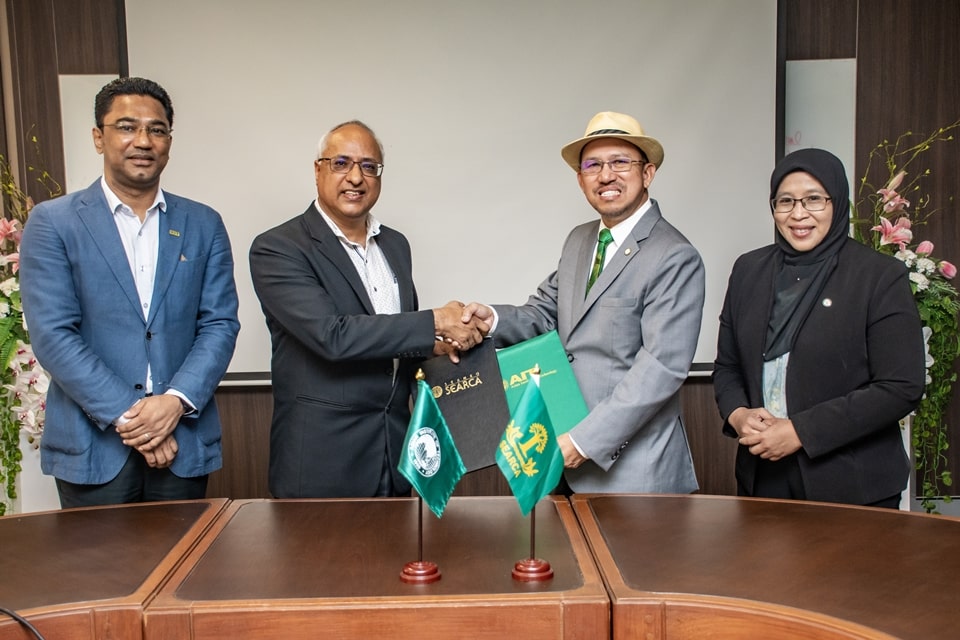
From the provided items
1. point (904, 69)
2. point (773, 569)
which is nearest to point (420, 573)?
point (773, 569)

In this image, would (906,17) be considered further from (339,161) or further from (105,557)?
(105,557)

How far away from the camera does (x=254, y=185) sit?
3662 mm

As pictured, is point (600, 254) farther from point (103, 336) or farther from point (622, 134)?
point (103, 336)

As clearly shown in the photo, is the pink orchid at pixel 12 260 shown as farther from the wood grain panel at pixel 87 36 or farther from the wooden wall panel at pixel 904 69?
the wooden wall panel at pixel 904 69

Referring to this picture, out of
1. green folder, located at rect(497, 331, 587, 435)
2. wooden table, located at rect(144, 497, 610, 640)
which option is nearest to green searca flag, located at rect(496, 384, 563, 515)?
wooden table, located at rect(144, 497, 610, 640)

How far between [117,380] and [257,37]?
201 centimetres

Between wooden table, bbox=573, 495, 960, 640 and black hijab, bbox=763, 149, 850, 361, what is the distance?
1.56 ft

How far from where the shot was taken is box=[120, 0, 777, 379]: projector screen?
3.64 meters

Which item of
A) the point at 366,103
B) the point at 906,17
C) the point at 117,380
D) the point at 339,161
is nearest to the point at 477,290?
the point at 366,103

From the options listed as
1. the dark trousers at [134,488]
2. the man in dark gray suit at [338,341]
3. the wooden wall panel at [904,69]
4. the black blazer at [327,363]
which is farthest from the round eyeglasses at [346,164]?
the wooden wall panel at [904,69]

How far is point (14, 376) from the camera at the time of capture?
3.20 meters

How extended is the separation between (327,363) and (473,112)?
174 cm

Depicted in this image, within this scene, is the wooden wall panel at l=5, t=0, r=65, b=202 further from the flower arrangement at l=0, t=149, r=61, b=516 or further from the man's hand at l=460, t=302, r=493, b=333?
the man's hand at l=460, t=302, r=493, b=333

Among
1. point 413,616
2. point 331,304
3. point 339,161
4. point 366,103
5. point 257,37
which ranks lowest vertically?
point 413,616
